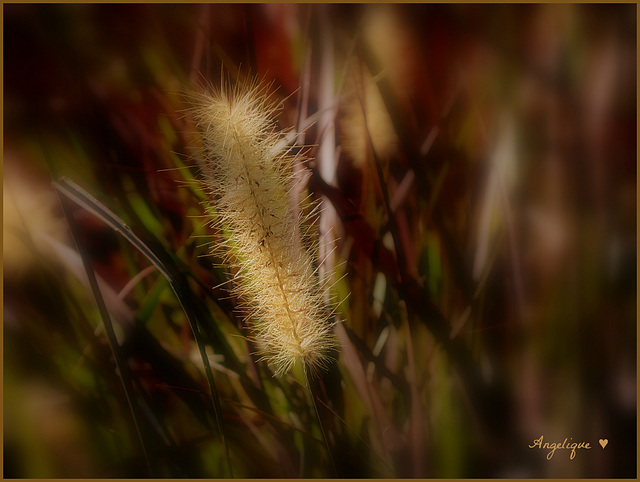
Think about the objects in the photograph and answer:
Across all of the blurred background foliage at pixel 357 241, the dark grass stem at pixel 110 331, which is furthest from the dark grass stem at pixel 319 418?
the dark grass stem at pixel 110 331

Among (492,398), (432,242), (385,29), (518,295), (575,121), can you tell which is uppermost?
(385,29)

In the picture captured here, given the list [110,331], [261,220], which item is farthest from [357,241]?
[110,331]

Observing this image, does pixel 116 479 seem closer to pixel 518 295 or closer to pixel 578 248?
pixel 518 295

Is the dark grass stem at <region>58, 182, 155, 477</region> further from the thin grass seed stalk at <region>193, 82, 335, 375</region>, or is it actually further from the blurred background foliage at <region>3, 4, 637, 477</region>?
the thin grass seed stalk at <region>193, 82, 335, 375</region>

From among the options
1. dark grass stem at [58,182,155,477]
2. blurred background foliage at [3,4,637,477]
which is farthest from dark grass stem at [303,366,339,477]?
dark grass stem at [58,182,155,477]

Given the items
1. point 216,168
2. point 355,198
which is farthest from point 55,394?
point 355,198

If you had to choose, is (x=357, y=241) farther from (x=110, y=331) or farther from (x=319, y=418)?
(x=110, y=331)
